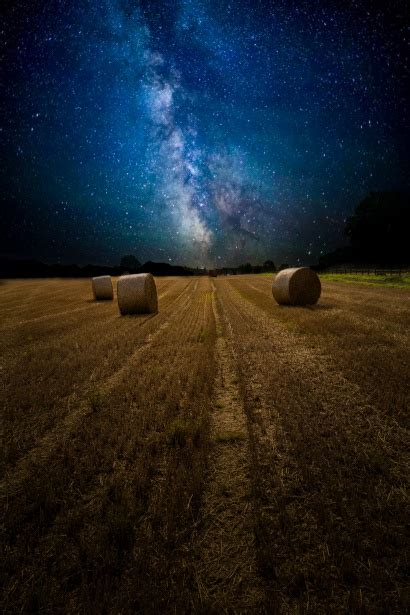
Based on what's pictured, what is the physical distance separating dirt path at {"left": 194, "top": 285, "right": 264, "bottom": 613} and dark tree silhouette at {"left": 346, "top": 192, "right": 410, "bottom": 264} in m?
80.2

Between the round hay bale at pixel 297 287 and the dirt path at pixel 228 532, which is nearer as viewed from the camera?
the dirt path at pixel 228 532

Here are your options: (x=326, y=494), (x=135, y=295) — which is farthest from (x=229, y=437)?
(x=135, y=295)

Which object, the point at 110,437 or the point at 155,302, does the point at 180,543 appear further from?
the point at 155,302

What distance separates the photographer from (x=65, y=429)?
183 inches

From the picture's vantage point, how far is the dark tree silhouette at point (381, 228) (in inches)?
2911

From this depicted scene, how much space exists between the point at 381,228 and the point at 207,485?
89978 millimetres

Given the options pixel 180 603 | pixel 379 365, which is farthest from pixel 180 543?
pixel 379 365

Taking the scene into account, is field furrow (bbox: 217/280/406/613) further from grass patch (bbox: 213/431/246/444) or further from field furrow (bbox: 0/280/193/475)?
field furrow (bbox: 0/280/193/475)

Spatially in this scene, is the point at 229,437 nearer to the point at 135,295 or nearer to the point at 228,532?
the point at 228,532

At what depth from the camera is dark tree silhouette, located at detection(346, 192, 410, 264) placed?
7394 cm

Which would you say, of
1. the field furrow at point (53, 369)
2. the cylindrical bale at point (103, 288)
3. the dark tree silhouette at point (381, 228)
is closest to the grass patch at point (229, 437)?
the field furrow at point (53, 369)

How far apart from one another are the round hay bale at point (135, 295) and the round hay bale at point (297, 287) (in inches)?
297

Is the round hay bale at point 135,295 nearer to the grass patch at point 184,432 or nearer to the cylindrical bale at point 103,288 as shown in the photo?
the cylindrical bale at point 103,288

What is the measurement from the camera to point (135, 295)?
15250 millimetres
